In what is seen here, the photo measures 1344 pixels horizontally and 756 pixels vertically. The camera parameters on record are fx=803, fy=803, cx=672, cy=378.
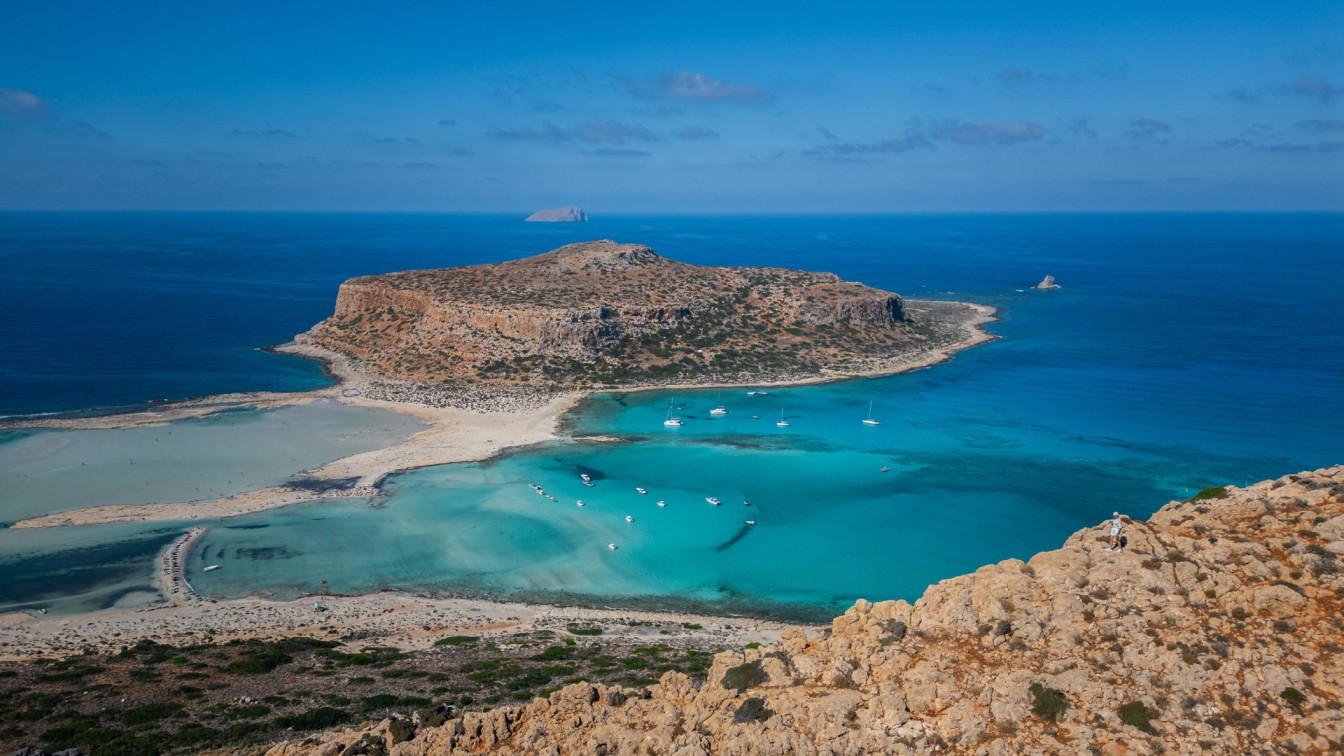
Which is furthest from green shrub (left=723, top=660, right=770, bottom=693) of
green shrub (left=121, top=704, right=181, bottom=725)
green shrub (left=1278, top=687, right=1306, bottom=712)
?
green shrub (left=121, top=704, right=181, bottom=725)

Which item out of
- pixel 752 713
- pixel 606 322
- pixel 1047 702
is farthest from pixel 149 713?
pixel 606 322

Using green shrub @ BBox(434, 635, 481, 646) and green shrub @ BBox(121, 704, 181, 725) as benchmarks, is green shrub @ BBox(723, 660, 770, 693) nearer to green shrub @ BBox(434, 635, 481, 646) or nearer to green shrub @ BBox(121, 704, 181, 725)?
green shrub @ BBox(121, 704, 181, 725)

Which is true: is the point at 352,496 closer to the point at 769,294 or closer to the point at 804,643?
the point at 804,643

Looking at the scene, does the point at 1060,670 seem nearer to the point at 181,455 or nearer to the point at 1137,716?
the point at 1137,716

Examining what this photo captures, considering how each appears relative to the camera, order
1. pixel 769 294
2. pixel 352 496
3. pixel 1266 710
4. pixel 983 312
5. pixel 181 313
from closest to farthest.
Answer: pixel 1266 710 → pixel 352 496 → pixel 769 294 → pixel 181 313 → pixel 983 312

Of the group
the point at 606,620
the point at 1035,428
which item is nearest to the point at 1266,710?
the point at 606,620

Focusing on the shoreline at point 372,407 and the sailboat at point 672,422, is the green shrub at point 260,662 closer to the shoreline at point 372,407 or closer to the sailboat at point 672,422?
the shoreline at point 372,407

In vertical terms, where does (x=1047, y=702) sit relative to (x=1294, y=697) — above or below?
below
